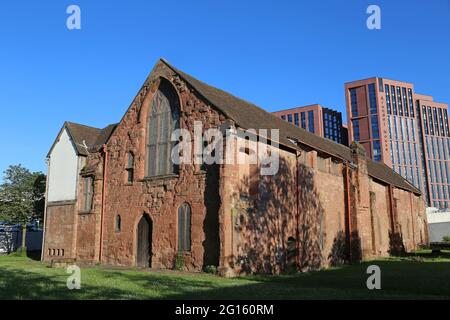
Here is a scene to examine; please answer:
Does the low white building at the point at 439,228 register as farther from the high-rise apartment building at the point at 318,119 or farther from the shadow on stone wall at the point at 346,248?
the high-rise apartment building at the point at 318,119

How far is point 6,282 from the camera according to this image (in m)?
13.7

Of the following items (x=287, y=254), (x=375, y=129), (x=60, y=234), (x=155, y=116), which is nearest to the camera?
(x=287, y=254)

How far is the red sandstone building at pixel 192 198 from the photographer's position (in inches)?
758

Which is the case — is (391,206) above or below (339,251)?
above

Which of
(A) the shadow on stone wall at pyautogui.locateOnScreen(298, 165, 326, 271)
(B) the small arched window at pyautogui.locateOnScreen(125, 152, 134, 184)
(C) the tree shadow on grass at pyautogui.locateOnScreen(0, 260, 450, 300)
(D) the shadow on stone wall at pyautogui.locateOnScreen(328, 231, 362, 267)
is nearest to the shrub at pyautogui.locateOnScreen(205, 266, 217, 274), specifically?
(C) the tree shadow on grass at pyautogui.locateOnScreen(0, 260, 450, 300)

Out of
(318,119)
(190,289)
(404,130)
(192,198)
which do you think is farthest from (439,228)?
(318,119)

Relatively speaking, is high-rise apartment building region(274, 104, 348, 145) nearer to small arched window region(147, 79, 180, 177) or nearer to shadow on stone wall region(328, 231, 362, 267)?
shadow on stone wall region(328, 231, 362, 267)

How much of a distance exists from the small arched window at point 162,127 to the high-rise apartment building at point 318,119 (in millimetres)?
93471

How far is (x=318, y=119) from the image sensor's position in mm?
114688

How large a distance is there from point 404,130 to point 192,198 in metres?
104

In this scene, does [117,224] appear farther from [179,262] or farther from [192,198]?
[192,198]

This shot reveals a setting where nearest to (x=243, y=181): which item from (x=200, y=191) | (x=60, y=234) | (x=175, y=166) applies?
(x=200, y=191)
